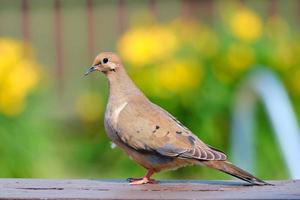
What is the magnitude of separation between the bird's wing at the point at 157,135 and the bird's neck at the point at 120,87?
17 centimetres

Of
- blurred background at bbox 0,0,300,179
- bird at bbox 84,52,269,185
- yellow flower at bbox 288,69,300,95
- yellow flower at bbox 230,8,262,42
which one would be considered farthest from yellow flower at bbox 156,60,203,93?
bird at bbox 84,52,269,185

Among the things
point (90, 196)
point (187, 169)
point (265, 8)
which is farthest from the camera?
point (265, 8)

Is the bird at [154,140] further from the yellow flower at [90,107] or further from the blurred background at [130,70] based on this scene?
the yellow flower at [90,107]

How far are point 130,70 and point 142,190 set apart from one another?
14.1 feet

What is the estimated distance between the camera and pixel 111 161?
7.66 meters

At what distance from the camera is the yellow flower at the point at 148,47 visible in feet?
26.5

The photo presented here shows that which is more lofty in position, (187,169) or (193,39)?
→ (193,39)

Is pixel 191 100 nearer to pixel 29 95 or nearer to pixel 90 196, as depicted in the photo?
pixel 29 95

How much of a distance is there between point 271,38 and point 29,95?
6.02ft

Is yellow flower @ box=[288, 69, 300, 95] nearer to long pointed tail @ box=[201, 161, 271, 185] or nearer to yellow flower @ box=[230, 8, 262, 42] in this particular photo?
yellow flower @ box=[230, 8, 262, 42]

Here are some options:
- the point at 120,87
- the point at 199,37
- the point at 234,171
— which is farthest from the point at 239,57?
the point at 234,171

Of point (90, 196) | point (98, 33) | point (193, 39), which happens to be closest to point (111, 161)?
point (193, 39)

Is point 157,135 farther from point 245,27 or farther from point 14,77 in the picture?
point 245,27

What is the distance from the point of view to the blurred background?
24.4 ft
